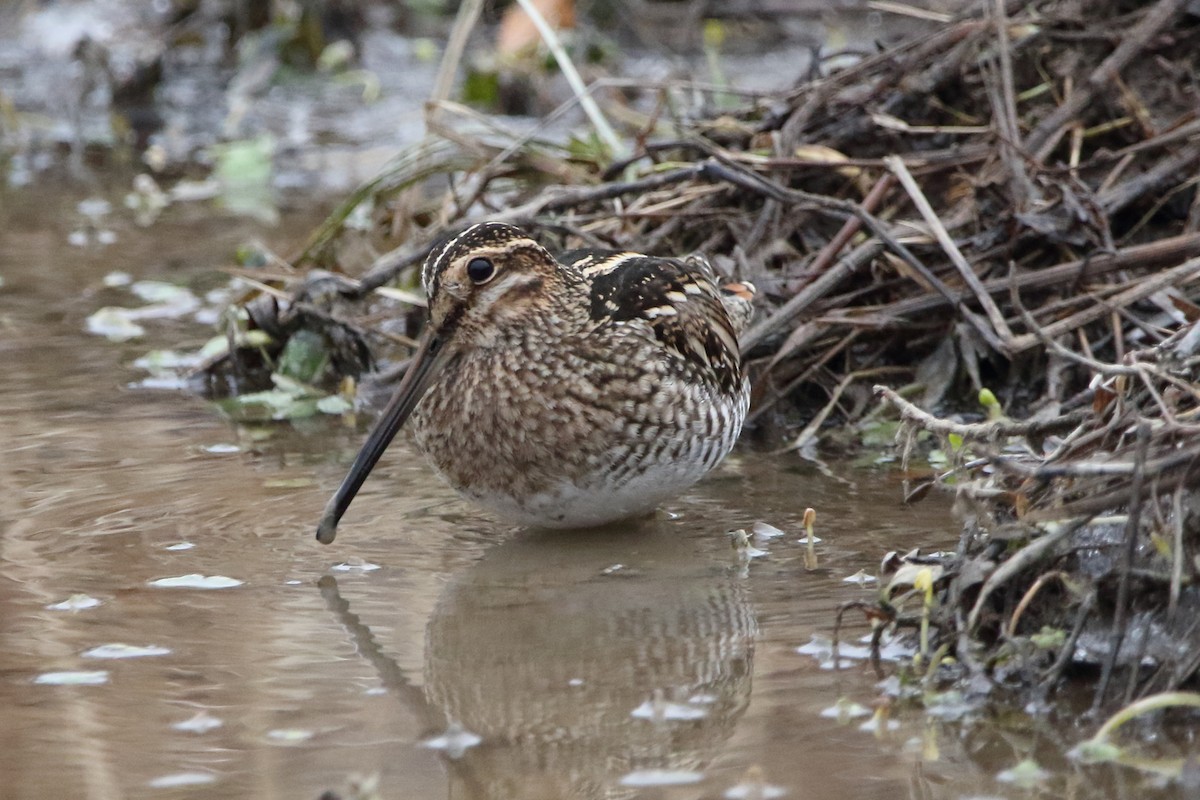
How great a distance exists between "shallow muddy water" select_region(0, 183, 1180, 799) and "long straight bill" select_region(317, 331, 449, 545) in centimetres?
12

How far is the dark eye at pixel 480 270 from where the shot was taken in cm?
471

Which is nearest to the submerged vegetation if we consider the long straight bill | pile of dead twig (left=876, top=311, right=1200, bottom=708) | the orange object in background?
pile of dead twig (left=876, top=311, right=1200, bottom=708)

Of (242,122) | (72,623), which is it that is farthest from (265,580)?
(242,122)

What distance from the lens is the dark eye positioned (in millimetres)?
4715

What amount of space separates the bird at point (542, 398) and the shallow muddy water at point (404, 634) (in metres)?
0.19

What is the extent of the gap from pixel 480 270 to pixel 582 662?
127 cm

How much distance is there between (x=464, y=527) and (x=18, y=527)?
126 centimetres

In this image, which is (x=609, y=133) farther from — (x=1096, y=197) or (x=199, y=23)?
(x=199, y=23)

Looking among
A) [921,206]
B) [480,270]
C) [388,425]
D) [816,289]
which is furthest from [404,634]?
[921,206]

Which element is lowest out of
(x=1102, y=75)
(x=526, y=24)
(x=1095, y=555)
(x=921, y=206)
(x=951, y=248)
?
(x=1095, y=555)

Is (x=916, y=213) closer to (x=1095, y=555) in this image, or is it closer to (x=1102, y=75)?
(x=1102, y=75)

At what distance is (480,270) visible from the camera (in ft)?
15.5

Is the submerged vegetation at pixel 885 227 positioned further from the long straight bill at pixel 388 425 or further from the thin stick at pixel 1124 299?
the long straight bill at pixel 388 425

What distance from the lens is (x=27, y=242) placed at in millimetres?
8438
